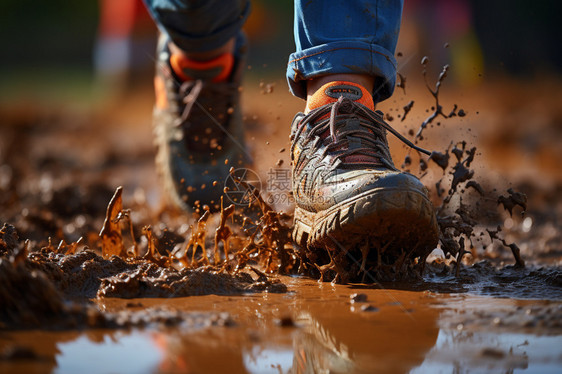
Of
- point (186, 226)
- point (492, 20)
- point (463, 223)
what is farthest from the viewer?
point (492, 20)

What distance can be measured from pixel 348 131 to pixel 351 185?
0.24 metres

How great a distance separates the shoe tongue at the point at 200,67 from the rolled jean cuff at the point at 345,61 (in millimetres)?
925

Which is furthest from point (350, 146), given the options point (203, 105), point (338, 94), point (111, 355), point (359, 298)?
point (203, 105)

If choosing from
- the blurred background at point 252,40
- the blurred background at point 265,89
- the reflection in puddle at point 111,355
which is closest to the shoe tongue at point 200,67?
the blurred background at point 265,89

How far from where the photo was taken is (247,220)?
6.95 ft

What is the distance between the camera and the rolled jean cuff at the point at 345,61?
2043mm

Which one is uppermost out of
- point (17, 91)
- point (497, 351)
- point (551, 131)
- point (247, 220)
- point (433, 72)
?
point (17, 91)

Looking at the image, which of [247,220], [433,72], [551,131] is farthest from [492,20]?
[247,220]

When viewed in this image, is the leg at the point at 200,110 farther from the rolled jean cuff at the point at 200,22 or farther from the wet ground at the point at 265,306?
the wet ground at the point at 265,306

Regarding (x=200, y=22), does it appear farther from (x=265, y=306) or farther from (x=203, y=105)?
(x=265, y=306)

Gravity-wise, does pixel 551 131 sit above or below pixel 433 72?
below

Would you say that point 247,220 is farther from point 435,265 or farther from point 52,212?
point 52,212

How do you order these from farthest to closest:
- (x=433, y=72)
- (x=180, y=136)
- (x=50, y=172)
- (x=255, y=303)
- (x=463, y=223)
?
(x=433, y=72)
(x=50, y=172)
(x=180, y=136)
(x=463, y=223)
(x=255, y=303)

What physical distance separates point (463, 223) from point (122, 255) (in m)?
1.06
